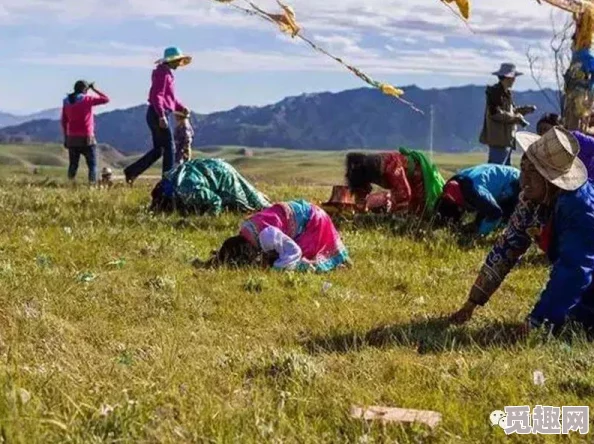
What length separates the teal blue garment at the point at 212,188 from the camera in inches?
546

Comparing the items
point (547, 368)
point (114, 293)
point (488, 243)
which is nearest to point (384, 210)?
point (488, 243)

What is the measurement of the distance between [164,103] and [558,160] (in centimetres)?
1147

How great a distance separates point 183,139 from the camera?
19672mm

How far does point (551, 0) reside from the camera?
479cm

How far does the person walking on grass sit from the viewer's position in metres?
19.0

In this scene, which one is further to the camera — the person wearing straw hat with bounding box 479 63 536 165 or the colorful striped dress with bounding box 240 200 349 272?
the person wearing straw hat with bounding box 479 63 536 165

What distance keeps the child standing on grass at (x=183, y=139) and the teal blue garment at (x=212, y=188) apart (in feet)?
15.5

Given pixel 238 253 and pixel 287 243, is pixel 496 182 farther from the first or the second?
pixel 238 253

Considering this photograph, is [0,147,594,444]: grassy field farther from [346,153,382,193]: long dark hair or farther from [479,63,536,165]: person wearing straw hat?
[479,63,536,165]: person wearing straw hat

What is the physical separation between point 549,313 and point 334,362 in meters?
1.64

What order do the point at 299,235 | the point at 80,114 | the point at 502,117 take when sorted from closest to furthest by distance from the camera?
the point at 299,235, the point at 502,117, the point at 80,114

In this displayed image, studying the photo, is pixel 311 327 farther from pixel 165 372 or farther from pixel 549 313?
pixel 165 372

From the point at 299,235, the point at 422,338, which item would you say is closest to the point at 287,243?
the point at 299,235

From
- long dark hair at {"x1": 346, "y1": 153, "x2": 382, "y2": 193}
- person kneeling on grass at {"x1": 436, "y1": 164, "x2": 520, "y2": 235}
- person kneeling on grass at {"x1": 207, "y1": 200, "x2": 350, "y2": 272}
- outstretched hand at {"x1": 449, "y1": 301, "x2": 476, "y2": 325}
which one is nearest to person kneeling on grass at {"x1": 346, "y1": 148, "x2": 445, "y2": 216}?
long dark hair at {"x1": 346, "y1": 153, "x2": 382, "y2": 193}
